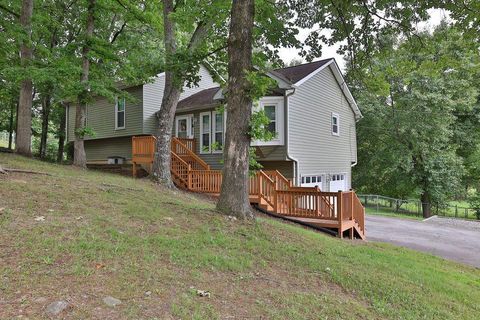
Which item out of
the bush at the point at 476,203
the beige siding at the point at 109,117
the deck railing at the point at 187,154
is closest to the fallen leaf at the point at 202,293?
the deck railing at the point at 187,154

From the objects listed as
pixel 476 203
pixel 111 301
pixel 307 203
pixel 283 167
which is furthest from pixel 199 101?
pixel 476 203

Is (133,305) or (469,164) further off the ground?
(469,164)

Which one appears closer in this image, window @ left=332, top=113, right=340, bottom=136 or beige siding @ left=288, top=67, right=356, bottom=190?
beige siding @ left=288, top=67, right=356, bottom=190

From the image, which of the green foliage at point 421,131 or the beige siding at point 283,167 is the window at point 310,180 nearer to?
the beige siding at point 283,167

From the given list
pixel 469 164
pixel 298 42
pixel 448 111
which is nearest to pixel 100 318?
pixel 298 42

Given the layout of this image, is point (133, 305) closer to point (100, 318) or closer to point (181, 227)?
point (100, 318)

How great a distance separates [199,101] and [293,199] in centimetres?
774

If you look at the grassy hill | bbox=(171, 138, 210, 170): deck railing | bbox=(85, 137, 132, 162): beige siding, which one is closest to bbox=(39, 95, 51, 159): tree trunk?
bbox=(85, 137, 132, 162): beige siding

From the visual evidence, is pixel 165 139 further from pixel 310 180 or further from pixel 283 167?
pixel 310 180

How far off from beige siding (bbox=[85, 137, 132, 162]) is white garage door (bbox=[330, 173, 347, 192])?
10.7 meters

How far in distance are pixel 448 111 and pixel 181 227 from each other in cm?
2191

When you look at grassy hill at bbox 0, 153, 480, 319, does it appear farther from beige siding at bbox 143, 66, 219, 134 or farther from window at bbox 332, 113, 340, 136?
window at bbox 332, 113, 340, 136

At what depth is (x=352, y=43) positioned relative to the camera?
30.2 ft

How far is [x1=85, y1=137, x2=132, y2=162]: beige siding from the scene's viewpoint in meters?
19.1
